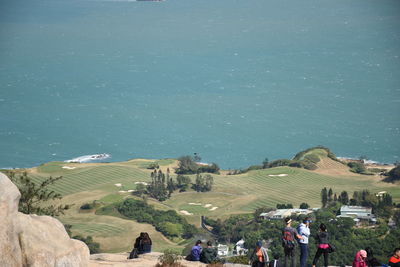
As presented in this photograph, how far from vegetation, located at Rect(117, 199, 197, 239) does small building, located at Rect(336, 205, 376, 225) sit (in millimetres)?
20658

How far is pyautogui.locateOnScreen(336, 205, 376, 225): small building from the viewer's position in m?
98.6

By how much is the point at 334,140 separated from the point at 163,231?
79.1m

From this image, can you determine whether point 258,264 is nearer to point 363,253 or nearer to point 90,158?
point 363,253

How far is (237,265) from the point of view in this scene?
34.6 meters

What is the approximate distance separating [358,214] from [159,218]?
92.9 ft

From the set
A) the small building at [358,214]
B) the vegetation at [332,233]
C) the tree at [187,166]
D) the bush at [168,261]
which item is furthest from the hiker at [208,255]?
the tree at [187,166]

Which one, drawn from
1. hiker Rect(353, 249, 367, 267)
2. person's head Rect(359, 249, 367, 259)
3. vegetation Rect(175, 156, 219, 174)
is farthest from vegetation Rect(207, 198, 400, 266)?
person's head Rect(359, 249, 367, 259)

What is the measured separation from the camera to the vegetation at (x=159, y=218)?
10606 centimetres

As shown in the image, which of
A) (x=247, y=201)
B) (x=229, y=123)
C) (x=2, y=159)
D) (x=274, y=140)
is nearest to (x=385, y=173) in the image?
(x=247, y=201)

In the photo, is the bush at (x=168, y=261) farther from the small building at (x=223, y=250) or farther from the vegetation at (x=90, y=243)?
the vegetation at (x=90, y=243)

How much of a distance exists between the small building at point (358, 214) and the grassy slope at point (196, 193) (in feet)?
41.7

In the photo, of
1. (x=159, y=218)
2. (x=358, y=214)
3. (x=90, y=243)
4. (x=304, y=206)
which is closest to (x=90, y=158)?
(x=159, y=218)

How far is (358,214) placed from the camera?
3991 inches

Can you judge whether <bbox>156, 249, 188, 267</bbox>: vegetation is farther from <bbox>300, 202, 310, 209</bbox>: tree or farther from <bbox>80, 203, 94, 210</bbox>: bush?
<bbox>80, 203, 94, 210</bbox>: bush
